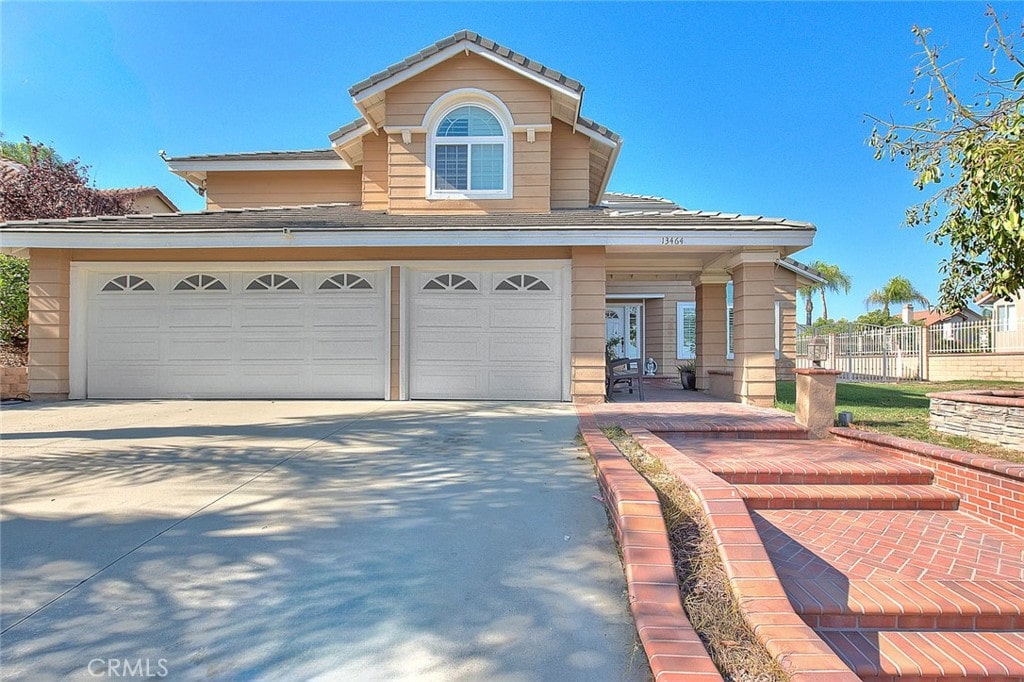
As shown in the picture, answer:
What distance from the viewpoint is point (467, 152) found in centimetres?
973

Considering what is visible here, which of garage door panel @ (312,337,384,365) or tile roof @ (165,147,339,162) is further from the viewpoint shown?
tile roof @ (165,147,339,162)

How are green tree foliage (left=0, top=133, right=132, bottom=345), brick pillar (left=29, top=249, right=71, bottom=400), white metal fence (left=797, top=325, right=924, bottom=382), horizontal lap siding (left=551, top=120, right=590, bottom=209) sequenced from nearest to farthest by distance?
brick pillar (left=29, top=249, right=71, bottom=400)
horizontal lap siding (left=551, top=120, right=590, bottom=209)
green tree foliage (left=0, top=133, right=132, bottom=345)
white metal fence (left=797, top=325, right=924, bottom=382)

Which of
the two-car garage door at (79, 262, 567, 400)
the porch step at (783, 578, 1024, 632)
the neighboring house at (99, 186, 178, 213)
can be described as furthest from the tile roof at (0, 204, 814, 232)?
the neighboring house at (99, 186, 178, 213)

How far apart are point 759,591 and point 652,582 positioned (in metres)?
0.53

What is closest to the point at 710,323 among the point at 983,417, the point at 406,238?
the point at 983,417

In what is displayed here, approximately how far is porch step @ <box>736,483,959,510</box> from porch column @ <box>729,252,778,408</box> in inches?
176

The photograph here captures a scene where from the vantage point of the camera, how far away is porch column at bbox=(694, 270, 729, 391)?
38.0 ft

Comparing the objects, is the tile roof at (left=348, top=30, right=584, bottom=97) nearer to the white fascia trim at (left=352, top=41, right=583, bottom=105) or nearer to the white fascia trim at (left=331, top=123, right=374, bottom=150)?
the white fascia trim at (left=352, top=41, right=583, bottom=105)

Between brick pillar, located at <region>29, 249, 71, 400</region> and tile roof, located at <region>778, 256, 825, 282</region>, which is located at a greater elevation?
tile roof, located at <region>778, 256, 825, 282</region>

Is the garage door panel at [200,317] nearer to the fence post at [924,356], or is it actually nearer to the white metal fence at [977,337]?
the fence post at [924,356]

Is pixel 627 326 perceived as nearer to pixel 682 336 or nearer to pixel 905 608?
pixel 682 336

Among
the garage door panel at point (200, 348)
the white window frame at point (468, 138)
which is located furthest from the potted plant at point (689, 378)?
the garage door panel at point (200, 348)

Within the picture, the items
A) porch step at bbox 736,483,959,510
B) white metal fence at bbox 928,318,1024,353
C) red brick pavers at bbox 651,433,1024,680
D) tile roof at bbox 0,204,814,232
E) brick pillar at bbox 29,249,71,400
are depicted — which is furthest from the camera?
white metal fence at bbox 928,318,1024,353

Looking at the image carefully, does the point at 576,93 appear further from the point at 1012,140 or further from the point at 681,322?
the point at 681,322
